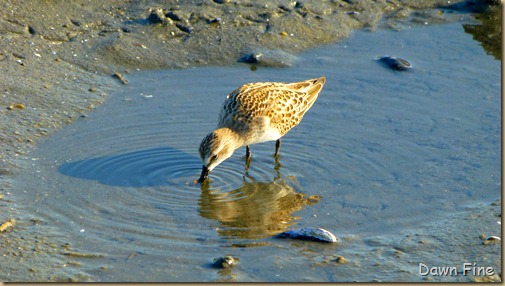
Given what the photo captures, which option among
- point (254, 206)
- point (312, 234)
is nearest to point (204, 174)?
point (254, 206)

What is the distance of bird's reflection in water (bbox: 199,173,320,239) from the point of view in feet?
26.5

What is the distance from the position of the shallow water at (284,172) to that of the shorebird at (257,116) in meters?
0.26

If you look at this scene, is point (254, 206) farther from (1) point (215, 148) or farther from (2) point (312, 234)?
(2) point (312, 234)

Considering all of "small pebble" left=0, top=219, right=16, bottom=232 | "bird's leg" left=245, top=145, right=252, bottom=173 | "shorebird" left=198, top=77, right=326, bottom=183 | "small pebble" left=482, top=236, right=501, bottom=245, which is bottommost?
"bird's leg" left=245, top=145, right=252, bottom=173

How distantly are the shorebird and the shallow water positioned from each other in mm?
256

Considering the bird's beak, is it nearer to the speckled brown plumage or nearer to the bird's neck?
the bird's neck

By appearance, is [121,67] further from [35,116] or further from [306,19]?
[306,19]

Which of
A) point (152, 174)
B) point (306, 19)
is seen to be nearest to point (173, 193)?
point (152, 174)

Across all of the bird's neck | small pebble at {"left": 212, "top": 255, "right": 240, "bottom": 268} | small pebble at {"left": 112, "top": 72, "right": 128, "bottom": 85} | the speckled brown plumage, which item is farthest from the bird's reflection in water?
small pebble at {"left": 112, "top": 72, "right": 128, "bottom": 85}

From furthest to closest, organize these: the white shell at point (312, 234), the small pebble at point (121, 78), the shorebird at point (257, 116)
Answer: the small pebble at point (121, 78)
the shorebird at point (257, 116)
the white shell at point (312, 234)

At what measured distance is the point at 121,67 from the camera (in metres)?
11.4

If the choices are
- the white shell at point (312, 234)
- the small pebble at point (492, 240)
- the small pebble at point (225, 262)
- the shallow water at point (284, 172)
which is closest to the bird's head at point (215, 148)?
the shallow water at point (284, 172)

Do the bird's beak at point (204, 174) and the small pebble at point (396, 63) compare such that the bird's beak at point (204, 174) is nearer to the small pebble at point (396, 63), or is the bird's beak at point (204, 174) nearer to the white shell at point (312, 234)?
the white shell at point (312, 234)

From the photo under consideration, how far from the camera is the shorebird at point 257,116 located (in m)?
9.59
